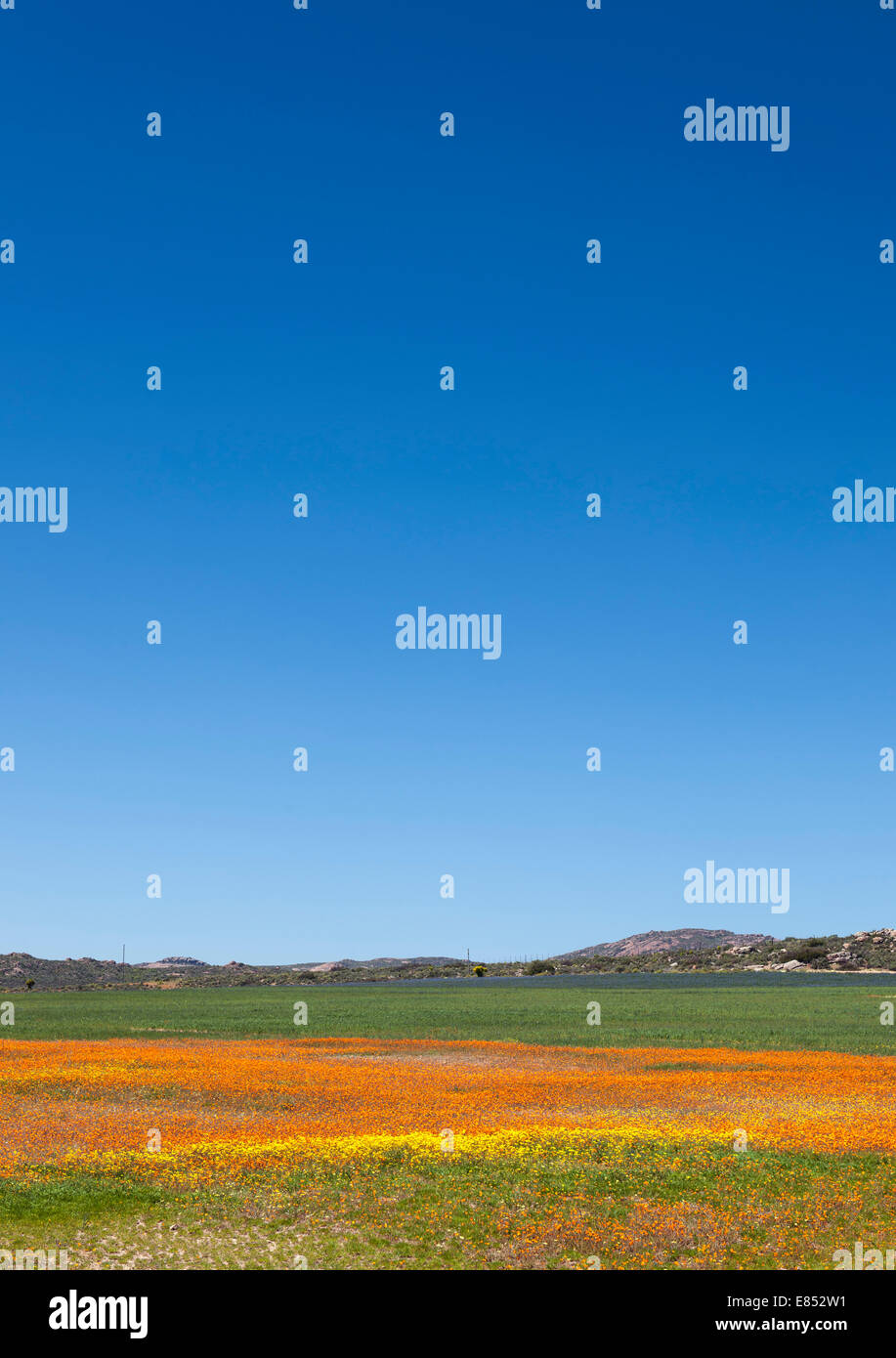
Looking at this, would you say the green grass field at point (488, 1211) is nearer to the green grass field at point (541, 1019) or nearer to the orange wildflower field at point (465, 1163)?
the orange wildflower field at point (465, 1163)

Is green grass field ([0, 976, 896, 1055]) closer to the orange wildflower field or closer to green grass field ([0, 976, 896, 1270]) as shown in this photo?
the orange wildflower field

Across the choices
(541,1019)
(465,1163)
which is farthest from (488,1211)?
(541,1019)

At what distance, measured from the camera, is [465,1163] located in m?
27.4

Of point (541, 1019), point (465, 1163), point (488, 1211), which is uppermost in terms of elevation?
point (488, 1211)

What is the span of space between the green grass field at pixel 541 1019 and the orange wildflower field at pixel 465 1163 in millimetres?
19486

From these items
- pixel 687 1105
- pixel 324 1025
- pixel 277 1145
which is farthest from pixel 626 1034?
pixel 277 1145

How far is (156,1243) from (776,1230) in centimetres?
1281

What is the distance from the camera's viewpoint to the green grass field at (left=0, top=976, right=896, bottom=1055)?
66188mm

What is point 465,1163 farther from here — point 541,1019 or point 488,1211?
point 541,1019

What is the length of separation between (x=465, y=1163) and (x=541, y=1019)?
57111 millimetres

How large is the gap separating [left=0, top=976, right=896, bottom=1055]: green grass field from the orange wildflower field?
1949 cm
